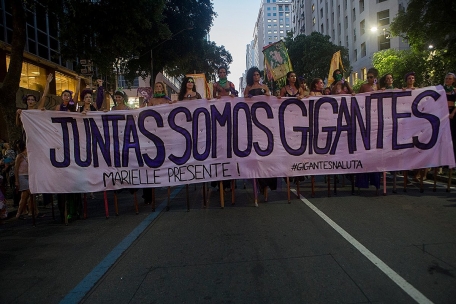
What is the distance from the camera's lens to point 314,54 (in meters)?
42.4

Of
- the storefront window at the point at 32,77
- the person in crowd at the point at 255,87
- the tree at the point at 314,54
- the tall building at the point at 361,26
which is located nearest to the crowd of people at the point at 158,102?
the person in crowd at the point at 255,87

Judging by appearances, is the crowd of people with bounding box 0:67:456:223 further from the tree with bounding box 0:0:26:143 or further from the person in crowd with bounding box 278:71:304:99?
the tree with bounding box 0:0:26:143

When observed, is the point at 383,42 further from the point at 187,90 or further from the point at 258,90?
the point at 187,90

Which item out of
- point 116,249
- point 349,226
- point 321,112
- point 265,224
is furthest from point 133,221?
point 321,112

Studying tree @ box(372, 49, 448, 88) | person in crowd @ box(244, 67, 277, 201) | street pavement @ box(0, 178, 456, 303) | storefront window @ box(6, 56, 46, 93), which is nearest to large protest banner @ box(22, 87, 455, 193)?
person in crowd @ box(244, 67, 277, 201)

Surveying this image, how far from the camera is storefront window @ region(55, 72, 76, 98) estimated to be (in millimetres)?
24359

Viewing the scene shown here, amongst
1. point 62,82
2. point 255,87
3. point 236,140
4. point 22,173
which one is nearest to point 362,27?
point 62,82

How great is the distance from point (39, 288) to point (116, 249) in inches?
47.8

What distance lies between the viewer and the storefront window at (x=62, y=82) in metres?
24.4

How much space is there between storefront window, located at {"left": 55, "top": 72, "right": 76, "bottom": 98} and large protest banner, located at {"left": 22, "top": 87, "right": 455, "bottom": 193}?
754 inches

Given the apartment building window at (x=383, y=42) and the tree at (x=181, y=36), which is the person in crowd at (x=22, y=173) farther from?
the apartment building window at (x=383, y=42)

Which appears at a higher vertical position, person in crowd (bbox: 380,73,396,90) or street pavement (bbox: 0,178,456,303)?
person in crowd (bbox: 380,73,396,90)

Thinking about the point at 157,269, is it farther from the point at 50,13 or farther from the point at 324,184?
the point at 50,13

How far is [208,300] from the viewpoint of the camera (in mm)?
3449
